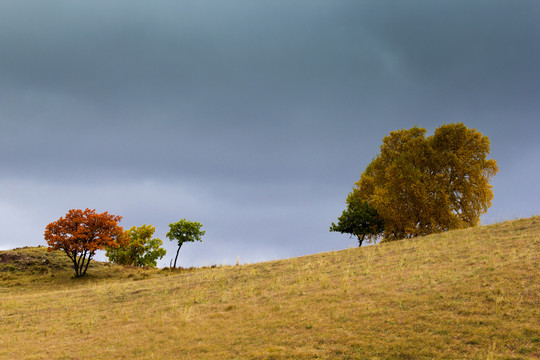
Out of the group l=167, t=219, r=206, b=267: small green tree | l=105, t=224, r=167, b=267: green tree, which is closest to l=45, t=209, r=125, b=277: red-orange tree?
l=167, t=219, r=206, b=267: small green tree

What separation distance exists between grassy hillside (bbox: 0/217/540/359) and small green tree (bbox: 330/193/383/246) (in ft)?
70.2

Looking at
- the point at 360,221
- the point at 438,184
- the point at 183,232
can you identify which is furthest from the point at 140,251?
the point at 438,184

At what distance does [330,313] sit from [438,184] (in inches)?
1164

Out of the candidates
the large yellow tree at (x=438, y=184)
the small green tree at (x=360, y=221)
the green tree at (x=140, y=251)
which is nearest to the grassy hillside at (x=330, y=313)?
the large yellow tree at (x=438, y=184)

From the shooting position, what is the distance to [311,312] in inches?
497

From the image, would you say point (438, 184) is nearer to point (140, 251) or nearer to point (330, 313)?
point (330, 313)

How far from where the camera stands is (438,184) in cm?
3703

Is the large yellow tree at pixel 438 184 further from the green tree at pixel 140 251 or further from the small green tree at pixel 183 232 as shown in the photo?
the green tree at pixel 140 251

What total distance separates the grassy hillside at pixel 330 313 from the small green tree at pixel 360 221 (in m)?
21.4

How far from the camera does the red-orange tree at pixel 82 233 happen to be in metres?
38.2

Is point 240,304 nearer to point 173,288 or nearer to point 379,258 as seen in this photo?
point 173,288

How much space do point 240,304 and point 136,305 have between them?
22.2 feet

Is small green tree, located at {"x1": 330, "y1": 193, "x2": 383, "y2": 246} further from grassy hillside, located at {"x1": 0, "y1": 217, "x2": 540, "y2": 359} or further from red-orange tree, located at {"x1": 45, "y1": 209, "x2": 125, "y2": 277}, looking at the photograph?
red-orange tree, located at {"x1": 45, "y1": 209, "x2": 125, "y2": 277}

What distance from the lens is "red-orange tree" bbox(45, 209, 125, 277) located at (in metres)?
38.2
